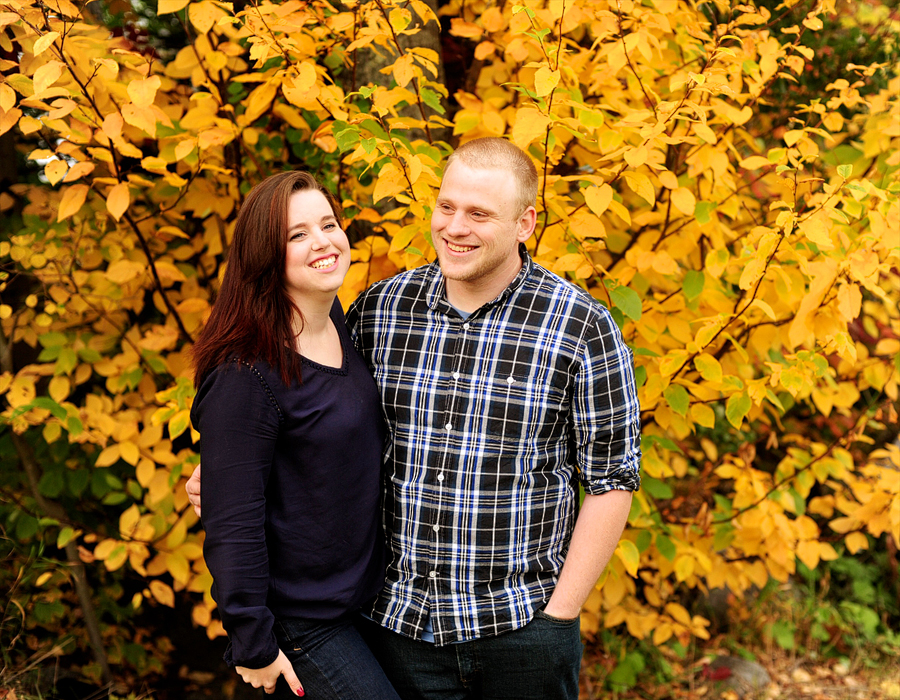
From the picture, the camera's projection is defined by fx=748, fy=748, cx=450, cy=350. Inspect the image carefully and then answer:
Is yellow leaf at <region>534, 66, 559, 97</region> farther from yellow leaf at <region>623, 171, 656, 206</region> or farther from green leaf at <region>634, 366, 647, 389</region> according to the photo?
green leaf at <region>634, 366, 647, 389</region>

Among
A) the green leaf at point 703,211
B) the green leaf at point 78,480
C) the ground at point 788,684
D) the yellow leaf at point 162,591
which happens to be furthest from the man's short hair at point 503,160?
the ground at point 788,684

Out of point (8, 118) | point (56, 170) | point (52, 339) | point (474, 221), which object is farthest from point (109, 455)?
point (474, 221)

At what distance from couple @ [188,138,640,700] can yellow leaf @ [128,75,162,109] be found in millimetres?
439

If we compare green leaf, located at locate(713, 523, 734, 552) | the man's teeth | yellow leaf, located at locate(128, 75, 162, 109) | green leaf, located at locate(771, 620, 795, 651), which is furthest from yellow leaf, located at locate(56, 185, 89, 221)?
green leaf, located at locate(771, 620, 795, 651)

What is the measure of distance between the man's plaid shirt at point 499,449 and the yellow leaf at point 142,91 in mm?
940

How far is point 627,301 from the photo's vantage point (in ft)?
6.79

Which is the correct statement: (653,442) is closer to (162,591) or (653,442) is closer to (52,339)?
(162,591)

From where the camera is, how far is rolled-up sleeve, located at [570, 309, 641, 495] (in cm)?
179

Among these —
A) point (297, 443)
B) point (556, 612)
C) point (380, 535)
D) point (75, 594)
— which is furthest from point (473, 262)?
point (75, 594)

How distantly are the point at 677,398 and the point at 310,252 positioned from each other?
1.15 m

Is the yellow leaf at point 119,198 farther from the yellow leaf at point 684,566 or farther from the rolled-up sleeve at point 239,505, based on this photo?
the yellow leaf at point 684,566

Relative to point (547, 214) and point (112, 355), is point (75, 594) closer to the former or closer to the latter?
point (112, 355)

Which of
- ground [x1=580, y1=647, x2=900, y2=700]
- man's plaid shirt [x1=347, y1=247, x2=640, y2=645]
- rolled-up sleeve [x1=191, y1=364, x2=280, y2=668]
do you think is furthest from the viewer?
ground [x1=580, y1=647, x2=900, y2=700]

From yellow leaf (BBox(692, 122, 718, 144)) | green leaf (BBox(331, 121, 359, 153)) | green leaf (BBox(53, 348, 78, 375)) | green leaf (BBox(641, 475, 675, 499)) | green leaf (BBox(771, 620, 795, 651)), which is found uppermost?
yellow leaf (BBox(692, 122, 718, 144))
